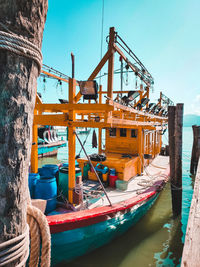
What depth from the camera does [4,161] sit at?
1.01 m

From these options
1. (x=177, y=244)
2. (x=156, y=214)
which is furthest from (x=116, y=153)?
(x=177, y=244)

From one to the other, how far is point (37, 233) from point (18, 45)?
4.42 feet

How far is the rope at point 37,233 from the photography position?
1.33 metres

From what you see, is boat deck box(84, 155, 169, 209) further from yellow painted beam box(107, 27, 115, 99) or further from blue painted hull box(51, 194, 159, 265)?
yellow painted beam box(107, 27, 115, 99)

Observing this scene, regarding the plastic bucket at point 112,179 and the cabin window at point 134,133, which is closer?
the plastic bucket at point 112,179

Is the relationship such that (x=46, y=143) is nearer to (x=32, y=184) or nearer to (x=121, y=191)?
(x=121, y=191)

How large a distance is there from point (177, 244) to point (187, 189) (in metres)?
6.53

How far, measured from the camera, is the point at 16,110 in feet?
3.40

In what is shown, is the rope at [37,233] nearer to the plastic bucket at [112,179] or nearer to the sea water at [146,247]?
the sea water at [146,247]

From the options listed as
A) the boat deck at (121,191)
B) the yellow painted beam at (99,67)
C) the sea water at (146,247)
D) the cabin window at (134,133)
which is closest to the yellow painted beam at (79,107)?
the yellow painted beam at (99,67)

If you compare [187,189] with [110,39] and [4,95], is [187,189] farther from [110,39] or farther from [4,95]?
[4,95]

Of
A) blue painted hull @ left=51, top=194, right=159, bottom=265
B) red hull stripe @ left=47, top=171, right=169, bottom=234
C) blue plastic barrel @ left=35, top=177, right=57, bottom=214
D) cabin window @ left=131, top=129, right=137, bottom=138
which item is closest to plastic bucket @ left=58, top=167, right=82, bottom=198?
blue plastic barrel @ left=35, top=177, right=57, bottom=214

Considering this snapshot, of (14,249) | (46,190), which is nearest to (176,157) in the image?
(46,190)

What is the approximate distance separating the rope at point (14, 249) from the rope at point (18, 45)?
1.11m
